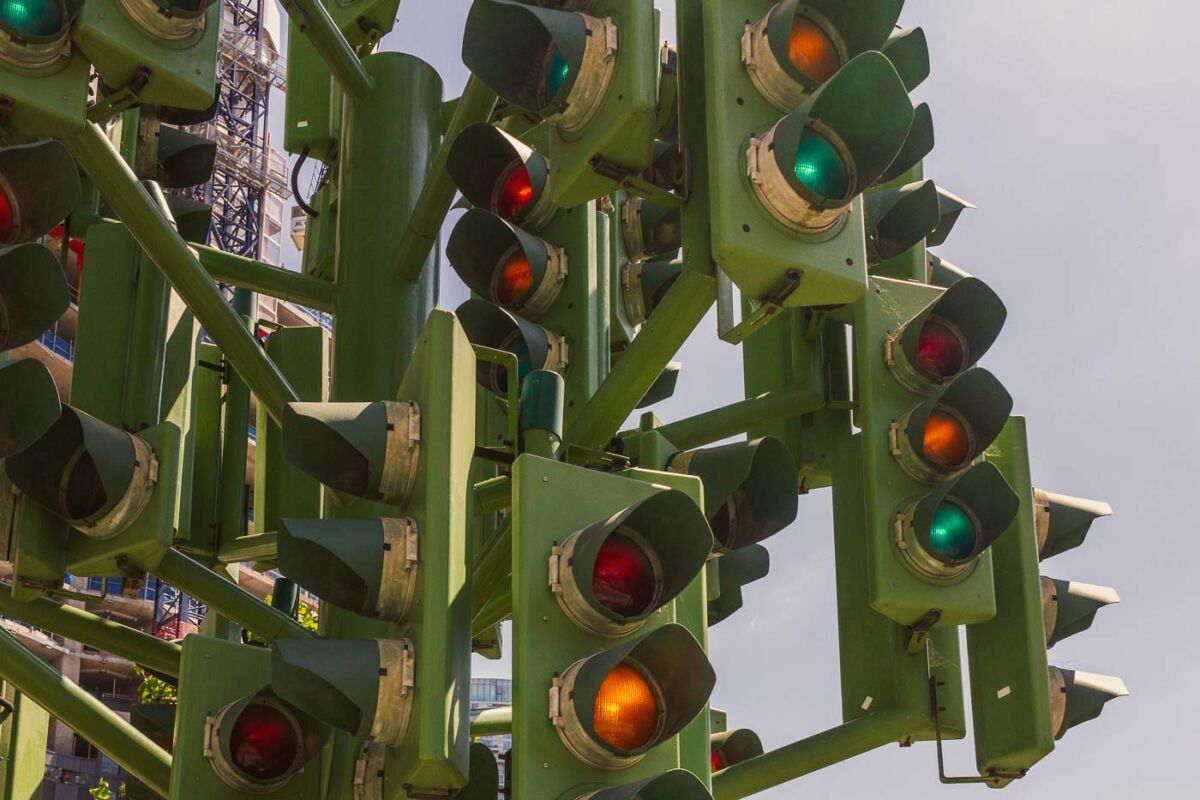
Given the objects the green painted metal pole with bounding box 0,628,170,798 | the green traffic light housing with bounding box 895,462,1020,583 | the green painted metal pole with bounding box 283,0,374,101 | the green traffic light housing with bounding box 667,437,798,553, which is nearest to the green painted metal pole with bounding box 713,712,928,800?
the green traffic light housing with bounding box 895,462,1020,583

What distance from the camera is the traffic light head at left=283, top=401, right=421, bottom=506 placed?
5738 mm

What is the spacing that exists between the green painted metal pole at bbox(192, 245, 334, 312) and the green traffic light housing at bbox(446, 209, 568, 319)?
601mm

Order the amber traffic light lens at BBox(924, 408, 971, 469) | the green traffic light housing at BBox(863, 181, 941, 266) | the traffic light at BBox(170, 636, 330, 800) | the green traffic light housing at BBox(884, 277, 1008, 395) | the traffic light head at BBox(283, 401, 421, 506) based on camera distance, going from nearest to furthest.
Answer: the traffic light head at BBox(283, 401, 421, 506) < the traffic light at BBox(170, 636, 330, 800) < the amber traffic light lens at BBox(924, 408, 971, 469) < the green traffic light housing at BBox(884, 277, 1008, 395) < the green traffic light housing at BBox(863, 181, 941, 266)

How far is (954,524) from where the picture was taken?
7246mm

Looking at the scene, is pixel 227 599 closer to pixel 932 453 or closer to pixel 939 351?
pixel 932 453

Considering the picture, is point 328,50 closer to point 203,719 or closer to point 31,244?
point 31,244

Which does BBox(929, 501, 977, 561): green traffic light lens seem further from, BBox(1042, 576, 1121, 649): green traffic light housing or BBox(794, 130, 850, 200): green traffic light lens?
BBox(794, 130, 850, 200): green traffic light lens

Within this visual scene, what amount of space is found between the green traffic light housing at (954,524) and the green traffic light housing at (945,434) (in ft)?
0.77

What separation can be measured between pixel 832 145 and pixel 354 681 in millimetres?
2186

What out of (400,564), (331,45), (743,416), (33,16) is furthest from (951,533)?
(33,16)

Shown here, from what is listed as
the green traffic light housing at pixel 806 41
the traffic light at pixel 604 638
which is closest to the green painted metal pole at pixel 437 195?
the green traffic light housing at pixel 806 41

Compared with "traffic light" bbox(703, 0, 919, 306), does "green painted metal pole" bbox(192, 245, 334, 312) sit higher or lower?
higher

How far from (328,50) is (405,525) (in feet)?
11.5

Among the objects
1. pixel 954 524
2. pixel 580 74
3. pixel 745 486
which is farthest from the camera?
pixel 745 486
